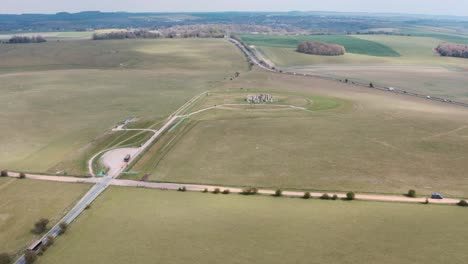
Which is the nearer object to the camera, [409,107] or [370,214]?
[370,214]

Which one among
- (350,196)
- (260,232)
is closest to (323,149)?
(350,196)

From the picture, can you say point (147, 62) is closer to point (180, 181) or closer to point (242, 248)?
point (180, 181)

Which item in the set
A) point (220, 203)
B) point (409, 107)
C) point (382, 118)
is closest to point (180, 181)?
point (220, 203)

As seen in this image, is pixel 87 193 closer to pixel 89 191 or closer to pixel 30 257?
pixel 89 191

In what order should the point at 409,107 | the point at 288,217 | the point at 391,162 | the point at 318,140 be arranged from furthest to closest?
the point at 409,107 → the point at 318,140 → the point at 391,162 → the point at 288,217

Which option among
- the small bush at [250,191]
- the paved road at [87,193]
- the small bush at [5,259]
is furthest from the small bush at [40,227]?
the small bush at [250,191]

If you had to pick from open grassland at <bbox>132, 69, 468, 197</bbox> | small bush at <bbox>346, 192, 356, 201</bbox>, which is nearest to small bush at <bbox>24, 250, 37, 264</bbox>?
open grassland at <bbox>132, 69, 468, 197</bbox>

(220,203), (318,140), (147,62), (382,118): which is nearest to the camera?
(220,203)
